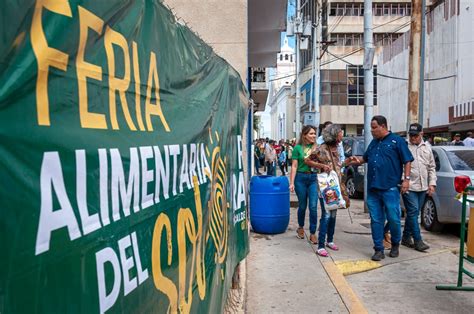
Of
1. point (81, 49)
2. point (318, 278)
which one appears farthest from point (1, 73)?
point (318, 278)

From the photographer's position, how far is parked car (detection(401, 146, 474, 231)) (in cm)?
758

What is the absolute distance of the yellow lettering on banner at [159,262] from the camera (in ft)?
6.22

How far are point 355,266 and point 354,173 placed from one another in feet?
23.7

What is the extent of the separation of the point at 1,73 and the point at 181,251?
4.64ft

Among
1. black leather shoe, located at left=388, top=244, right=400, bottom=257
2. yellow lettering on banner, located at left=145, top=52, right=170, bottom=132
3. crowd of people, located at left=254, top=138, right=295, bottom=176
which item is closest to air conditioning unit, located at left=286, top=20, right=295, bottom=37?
crowd of people, located at left=254, top=138, right=295, bottom=176

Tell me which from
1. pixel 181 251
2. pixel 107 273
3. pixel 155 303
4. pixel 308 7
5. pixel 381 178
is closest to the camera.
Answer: pixel 107 273

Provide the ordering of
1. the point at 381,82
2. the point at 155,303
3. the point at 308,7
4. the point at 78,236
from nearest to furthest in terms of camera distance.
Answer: the point at 78,236
the point at 155,303
the point at 381,82
the point at 308,7

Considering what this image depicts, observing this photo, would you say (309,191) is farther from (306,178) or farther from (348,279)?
(348,279)

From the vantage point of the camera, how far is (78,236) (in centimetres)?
129

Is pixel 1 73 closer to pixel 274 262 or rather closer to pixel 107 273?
pixel 107 273

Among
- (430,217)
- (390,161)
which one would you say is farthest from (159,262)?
(430,217)

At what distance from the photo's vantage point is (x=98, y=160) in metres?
1.42

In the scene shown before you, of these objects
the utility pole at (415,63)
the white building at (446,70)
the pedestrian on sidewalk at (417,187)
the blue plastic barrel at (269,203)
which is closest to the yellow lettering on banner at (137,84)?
the blue plastic barrel at (269,203)

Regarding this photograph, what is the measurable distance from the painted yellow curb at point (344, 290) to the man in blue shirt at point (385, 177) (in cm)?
77
